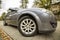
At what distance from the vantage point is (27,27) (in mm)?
6230

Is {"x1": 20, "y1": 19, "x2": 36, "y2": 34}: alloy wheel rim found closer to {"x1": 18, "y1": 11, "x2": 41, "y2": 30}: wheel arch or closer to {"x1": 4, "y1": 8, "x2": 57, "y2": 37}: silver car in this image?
{"x1": 4, "y1": 8, "x2": 57, "y2": 37}: silver car

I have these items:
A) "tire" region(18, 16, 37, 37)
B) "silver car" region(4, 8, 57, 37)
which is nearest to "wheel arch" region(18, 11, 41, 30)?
"silver car" region(4, 8, 57, 37)

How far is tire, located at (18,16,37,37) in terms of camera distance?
241 inches

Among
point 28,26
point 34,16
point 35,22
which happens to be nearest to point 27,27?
point 28,26

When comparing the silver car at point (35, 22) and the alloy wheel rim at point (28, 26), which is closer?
the silver car at point (35, 22)

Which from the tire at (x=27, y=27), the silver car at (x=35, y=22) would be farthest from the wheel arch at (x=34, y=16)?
the tire at (x=27, y=27)

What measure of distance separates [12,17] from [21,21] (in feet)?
4.21

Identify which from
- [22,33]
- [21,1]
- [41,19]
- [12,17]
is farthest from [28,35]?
[21,1]

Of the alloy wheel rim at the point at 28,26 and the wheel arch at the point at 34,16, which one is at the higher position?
the wheel arch at the point at 34,16

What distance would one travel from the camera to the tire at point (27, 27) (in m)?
6.13

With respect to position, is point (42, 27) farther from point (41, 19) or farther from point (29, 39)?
point (29, 39)

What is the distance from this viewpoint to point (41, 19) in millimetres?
5980

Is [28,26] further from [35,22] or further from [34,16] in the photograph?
[34,16]

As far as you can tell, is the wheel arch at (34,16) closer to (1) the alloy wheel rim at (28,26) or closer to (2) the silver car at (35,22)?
(2) the silver car at (35,22)
